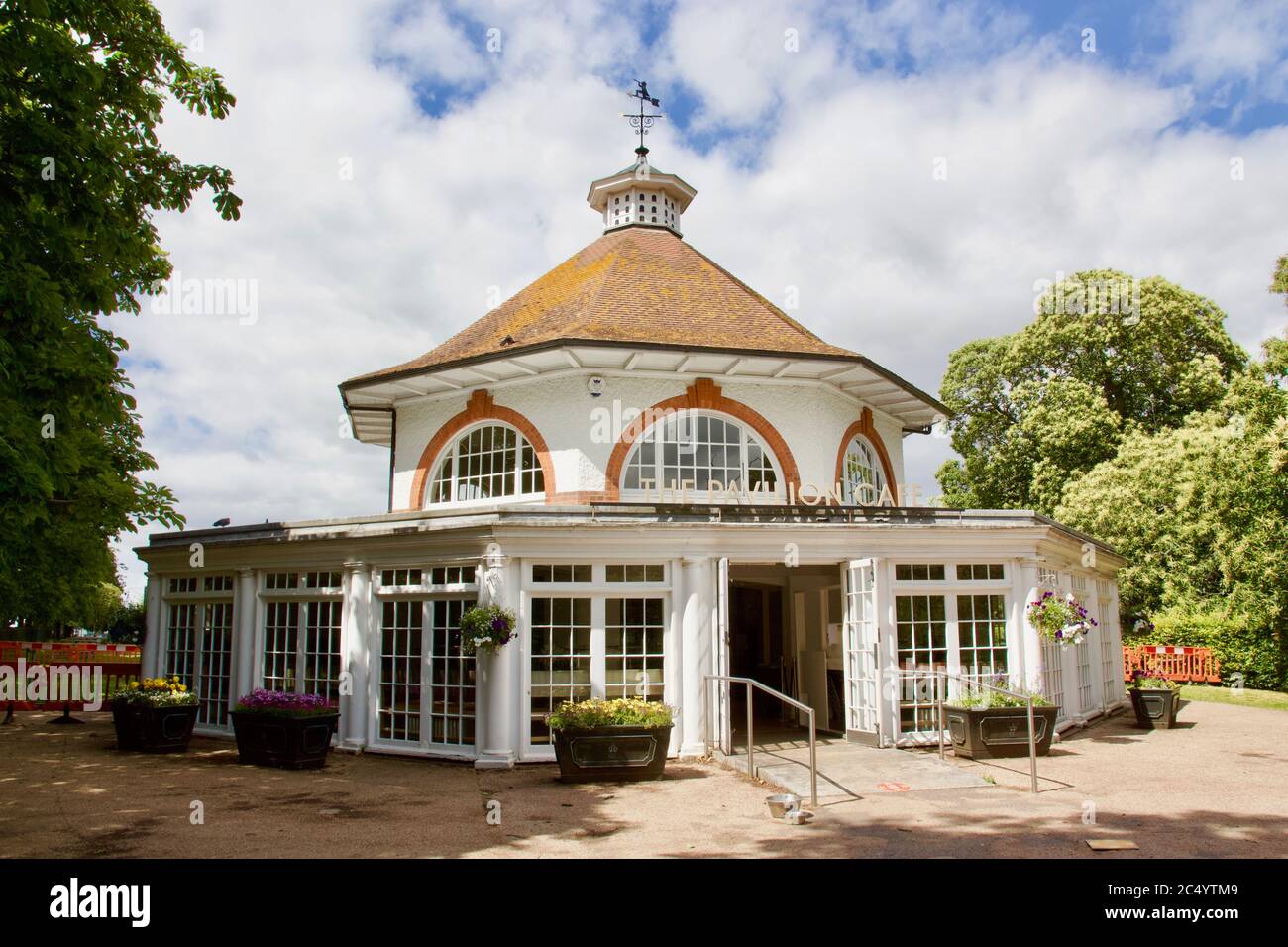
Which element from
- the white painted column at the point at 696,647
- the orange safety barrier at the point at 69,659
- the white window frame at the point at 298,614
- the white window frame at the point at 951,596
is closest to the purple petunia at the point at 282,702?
the white window frame at the point at 298,614

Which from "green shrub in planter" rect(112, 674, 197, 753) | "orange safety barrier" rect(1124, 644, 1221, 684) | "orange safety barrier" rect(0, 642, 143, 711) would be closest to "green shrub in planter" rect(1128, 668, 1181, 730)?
"orange safety barrier" rect(1124, 644, 1221, 684)

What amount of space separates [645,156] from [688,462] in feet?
32.2

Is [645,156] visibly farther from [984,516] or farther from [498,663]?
[498,663]

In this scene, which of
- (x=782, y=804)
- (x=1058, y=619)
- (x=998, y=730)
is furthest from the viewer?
(x=1058, y=619)

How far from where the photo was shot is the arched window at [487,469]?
15711mm

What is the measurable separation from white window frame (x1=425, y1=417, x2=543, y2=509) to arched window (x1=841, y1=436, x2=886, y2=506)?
5.41m

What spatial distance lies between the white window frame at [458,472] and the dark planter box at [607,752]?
215 inches

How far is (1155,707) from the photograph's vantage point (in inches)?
607

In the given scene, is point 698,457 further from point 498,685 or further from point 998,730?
point 998,730

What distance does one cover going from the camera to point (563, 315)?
16.9 metres

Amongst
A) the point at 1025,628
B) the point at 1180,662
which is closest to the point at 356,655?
the point at 1025,628

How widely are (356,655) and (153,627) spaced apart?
4997 millimetres

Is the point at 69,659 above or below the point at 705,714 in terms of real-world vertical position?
above

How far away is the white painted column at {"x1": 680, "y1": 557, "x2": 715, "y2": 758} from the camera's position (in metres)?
12.3
